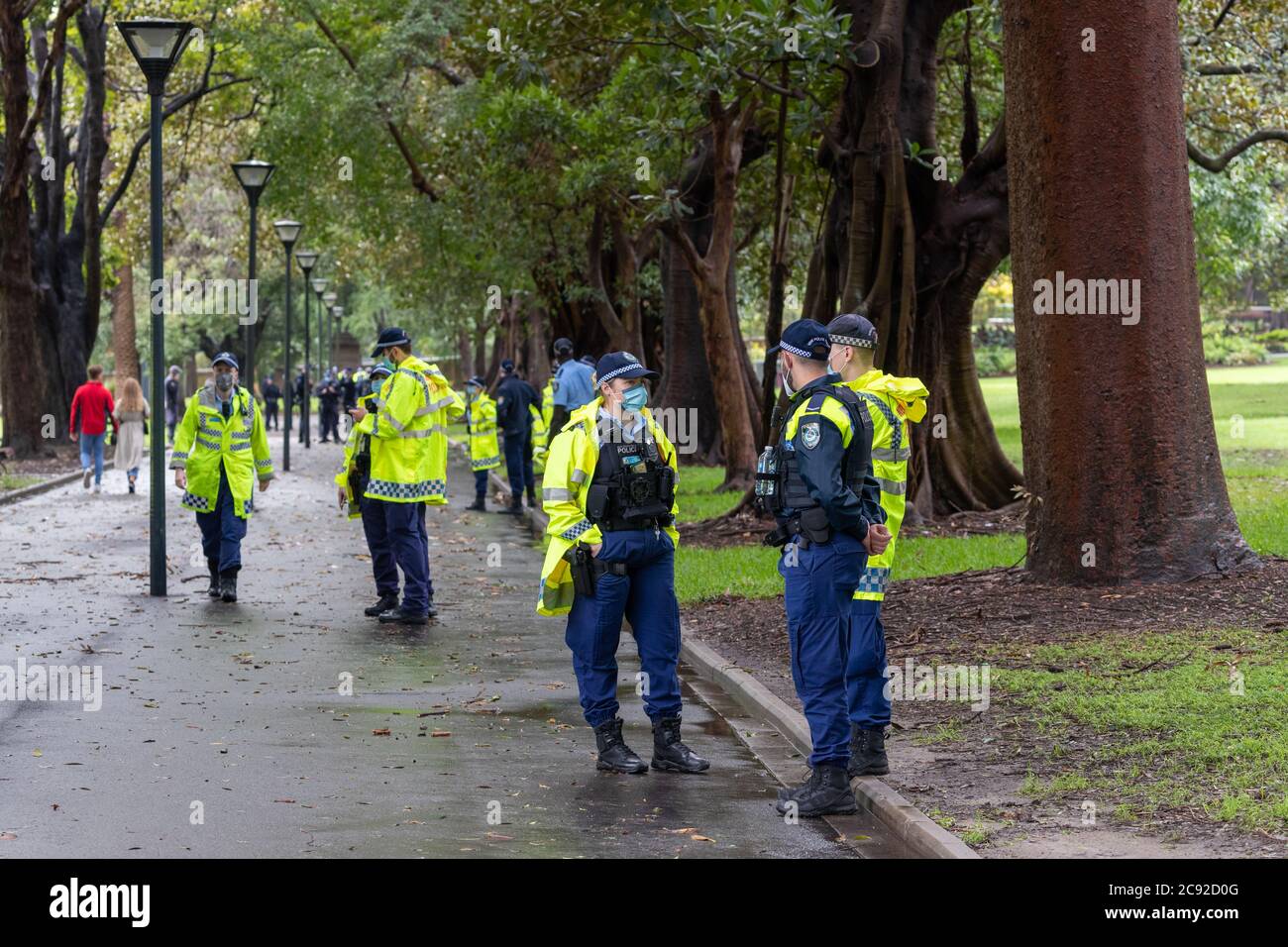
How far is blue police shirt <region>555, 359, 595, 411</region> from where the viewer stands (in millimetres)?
21453

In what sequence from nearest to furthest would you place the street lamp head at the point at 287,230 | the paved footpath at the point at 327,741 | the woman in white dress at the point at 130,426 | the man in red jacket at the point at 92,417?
the paved footpath at the point at 327,741
the man in red jacket at the point at 92,417
the woman in white dress at the point at 130,426
the street lamp head at the point at 287,230

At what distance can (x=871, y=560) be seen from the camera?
834 cm

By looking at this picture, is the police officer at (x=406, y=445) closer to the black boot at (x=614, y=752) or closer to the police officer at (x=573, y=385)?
the black boot at (x=614, y=752)

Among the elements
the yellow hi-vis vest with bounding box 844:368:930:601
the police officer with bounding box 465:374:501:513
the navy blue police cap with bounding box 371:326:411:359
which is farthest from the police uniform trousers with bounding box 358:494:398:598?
the police officer with bounding box 465:374:501:513

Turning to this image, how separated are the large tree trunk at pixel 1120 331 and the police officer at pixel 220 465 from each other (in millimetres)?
6308

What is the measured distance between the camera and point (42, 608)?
14.5 metres

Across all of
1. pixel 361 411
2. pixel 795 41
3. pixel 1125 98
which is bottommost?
pixel 361 411

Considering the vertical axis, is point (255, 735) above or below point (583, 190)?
below

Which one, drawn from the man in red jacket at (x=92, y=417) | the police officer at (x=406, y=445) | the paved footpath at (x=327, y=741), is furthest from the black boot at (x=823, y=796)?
the man in red jacket at (x=92, y=417)

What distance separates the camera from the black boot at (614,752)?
28.3 feet

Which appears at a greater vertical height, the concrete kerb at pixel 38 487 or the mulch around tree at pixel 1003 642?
the concrete kerb at pixel 38 487

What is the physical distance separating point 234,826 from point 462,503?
20.2 m
